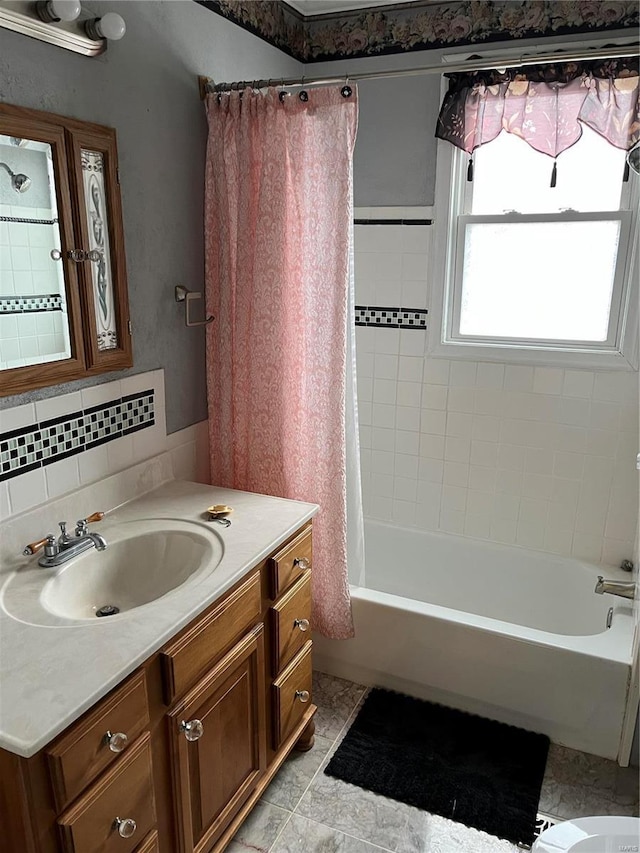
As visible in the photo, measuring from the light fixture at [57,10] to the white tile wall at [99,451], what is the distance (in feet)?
2.98

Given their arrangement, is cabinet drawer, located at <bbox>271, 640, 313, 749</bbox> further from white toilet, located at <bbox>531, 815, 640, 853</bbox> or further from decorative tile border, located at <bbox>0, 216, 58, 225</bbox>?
decorative tile border, located at <bbox>0, 216, 58, 225</bbox>

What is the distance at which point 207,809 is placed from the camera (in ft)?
5.43

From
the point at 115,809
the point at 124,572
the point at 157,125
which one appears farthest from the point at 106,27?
the point at 115,809

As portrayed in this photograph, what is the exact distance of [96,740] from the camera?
1230 millimetres

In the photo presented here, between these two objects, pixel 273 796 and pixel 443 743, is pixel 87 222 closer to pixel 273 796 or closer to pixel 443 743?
pixel 273 796

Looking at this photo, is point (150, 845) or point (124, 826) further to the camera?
point (150, 845)

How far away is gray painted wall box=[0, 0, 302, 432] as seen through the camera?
170 centimetres

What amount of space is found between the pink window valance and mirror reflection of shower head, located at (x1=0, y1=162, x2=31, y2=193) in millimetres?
1640

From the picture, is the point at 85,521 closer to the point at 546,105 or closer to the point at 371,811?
the point at 371,811

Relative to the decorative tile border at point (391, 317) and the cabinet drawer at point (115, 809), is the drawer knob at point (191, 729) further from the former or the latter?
the decorative tile border at point (391, 317)

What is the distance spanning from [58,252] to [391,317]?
1581 millimetres

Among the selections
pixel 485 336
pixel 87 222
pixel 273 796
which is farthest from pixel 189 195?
pixel 273 796

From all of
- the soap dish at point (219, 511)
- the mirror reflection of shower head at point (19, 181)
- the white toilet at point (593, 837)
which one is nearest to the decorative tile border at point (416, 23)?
the mirror reflection of shower head at point (19, 181)

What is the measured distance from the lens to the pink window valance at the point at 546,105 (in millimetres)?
2270
